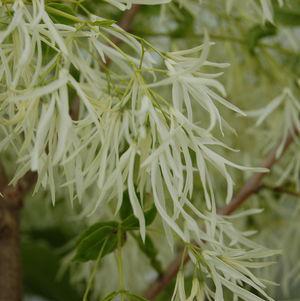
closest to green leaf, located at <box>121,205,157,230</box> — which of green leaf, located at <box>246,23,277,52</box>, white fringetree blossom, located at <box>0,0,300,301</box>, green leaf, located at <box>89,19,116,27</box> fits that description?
white fringetree blossom, located at <box>0,0,300,301</box>

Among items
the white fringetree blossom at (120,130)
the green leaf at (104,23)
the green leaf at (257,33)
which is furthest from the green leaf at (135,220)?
the green leaf at (257,33)

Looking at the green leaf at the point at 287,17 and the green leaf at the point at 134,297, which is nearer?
the green leaf at the point at 134,297

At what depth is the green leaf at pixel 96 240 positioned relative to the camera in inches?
20.1

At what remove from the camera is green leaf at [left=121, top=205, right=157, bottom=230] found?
0.50m

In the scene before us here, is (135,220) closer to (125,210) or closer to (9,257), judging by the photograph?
(125,210)

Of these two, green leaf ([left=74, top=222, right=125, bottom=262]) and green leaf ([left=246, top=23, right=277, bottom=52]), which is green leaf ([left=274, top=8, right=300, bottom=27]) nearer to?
green leaf ([left=246, top=23, right=277, bottom=52])

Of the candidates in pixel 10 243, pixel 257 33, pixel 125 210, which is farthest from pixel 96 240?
pixel 257 33

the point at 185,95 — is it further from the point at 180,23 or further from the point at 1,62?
Answer: the point at 180,23

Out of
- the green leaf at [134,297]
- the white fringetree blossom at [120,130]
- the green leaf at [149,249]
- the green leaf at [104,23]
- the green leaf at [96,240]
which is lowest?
the green leaf at [149,249]

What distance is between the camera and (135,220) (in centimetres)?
50

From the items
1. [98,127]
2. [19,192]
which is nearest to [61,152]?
[98,127]

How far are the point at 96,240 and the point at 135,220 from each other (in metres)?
0.03

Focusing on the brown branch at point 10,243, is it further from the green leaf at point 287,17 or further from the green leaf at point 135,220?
the green leaf at point 287,17

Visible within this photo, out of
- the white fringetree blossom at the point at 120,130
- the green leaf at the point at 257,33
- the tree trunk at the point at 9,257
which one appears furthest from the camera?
the green leaf at the point at 257,33
